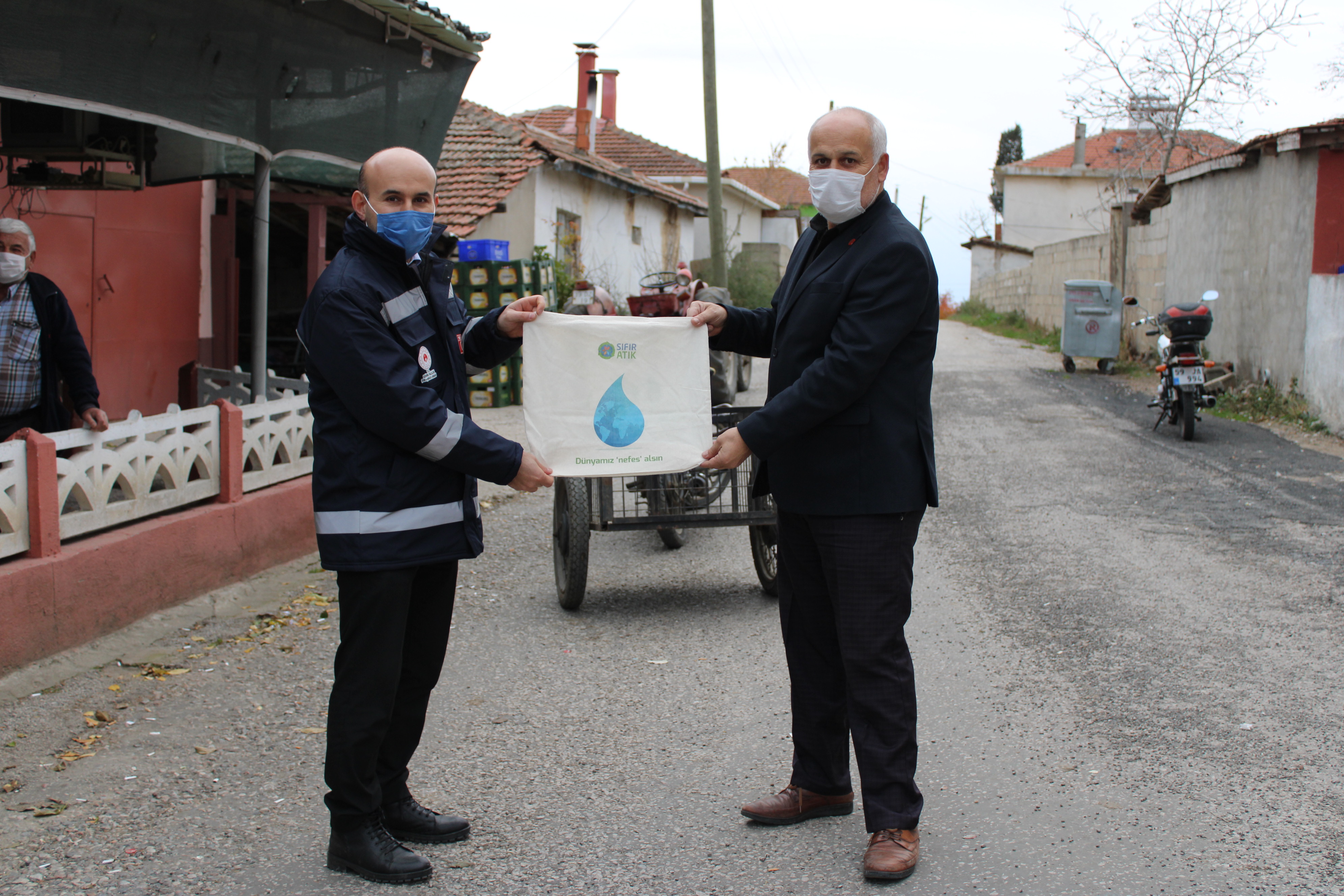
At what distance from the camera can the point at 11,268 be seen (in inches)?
213

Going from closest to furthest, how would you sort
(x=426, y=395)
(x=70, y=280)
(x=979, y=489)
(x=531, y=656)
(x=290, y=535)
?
(x=426, y=395) < (x=531, y=656) < (x=290, y=535) < (x=70, y=280) < (x=979, y=489)

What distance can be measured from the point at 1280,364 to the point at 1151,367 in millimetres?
Answer: 5118

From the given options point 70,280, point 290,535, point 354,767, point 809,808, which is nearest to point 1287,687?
point 809,808

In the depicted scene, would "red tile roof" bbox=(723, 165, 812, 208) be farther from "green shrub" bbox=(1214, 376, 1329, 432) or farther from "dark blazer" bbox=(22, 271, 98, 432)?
"dark blazer" bbox=(22, 271, 98, 432)

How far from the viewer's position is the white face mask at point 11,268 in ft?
17.7

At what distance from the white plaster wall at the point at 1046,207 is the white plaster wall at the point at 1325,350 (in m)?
31.7

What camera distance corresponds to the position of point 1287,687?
475 cm

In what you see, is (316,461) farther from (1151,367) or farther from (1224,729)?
(1151,367)

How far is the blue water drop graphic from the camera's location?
3.71 meters

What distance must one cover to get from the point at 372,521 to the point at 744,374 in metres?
13.8

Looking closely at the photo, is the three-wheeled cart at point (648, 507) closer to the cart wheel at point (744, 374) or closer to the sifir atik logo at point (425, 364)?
the sifir atik logo at point (425, 364)

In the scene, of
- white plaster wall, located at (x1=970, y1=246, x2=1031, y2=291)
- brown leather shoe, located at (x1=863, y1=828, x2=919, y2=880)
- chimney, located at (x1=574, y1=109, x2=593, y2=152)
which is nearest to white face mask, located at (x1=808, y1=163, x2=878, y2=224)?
brown leather shoe, located at (x1=863, y1=828, x2=919, y2=880)

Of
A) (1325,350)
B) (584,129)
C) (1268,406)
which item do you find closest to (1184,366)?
(1325,350)

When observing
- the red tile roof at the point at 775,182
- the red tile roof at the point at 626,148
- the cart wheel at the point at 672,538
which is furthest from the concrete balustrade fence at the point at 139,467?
the red tile roof at the point at 775,182
